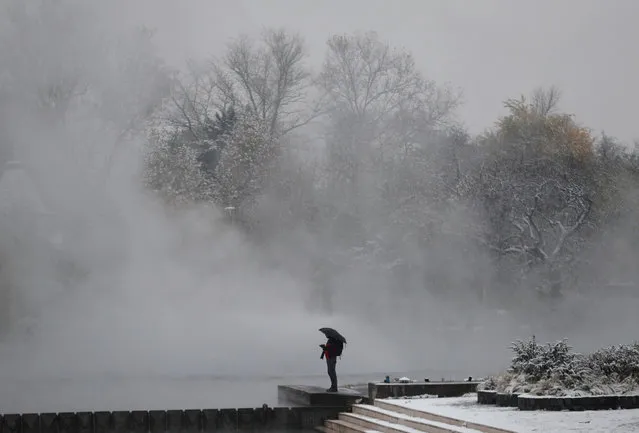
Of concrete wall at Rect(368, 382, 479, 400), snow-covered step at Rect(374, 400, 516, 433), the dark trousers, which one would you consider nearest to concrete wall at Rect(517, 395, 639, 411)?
snow-covered step at Rect(374, 400, 516, 433)

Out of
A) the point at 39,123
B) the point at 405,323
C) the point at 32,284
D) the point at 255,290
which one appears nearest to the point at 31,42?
the point at 39,123

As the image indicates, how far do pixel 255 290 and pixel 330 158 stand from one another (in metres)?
14.8

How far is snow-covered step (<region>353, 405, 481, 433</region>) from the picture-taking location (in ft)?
61.8

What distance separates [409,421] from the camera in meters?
20.5

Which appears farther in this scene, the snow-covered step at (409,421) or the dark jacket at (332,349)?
the dark jacket at (332,349)

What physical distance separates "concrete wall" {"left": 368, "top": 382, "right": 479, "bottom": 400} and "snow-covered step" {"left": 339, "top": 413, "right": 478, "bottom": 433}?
101 centimetres

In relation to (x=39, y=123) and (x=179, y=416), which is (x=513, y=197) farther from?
(x=179, y=416)

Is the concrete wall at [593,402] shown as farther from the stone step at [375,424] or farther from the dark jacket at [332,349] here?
the dark jacket at [332,349]

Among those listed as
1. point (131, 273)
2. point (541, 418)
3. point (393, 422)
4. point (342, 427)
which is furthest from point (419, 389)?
point (131, 273)

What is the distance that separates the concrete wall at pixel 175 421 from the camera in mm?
22750

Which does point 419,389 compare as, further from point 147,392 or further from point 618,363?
point 147,392

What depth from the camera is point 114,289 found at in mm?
51062

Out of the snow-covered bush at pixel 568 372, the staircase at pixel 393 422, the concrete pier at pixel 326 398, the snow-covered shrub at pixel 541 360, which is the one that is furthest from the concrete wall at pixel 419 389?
the snow-covered shrub at pixel 541 360

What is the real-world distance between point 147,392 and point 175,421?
862 cm
